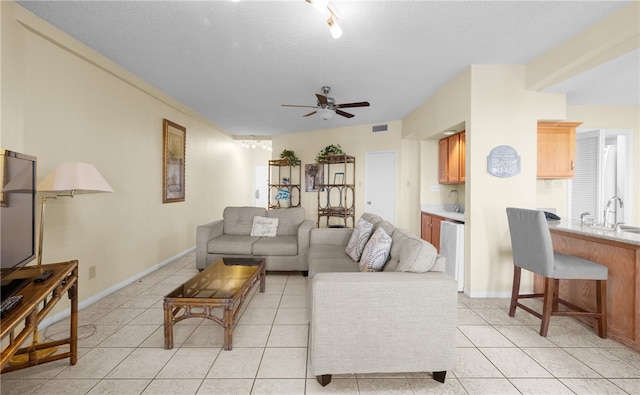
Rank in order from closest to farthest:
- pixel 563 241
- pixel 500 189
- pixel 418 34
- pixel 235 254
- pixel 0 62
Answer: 1. pixel 0 62
2. pixel 418 34
3. pixel 563 241
4. pixel 500 189
5. pixel 235 254

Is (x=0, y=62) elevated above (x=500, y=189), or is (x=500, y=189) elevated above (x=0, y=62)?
(x=0, y=62)

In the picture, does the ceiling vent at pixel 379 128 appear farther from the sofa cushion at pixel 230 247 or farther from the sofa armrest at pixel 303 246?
the sofa cushion at pixel 230 247

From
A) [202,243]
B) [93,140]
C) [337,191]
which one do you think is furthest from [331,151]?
[93,140]

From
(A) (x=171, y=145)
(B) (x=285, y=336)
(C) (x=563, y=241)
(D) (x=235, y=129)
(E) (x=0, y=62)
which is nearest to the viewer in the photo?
(E) (x=0, y=62)

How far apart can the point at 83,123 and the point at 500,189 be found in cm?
445

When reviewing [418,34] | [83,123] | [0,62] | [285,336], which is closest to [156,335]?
[285,336]

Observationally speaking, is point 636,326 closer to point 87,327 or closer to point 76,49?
point 87,327

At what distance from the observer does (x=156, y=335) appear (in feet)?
7.41

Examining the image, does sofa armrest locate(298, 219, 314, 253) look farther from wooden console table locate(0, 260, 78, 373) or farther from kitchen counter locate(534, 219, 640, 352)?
kitchen counter locate(534, 219, 640, 352)

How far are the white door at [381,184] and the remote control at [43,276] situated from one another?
491 centimetres

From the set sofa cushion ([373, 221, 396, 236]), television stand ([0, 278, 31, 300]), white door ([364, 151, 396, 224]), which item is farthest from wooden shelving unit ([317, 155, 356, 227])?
television stand ([0, 278, 31, 300])

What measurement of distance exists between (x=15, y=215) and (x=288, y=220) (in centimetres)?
300

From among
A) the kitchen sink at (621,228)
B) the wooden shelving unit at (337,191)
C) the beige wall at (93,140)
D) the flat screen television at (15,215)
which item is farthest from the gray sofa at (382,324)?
the wooden shelving unit at (337,191)

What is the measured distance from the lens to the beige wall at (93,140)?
2.21m
